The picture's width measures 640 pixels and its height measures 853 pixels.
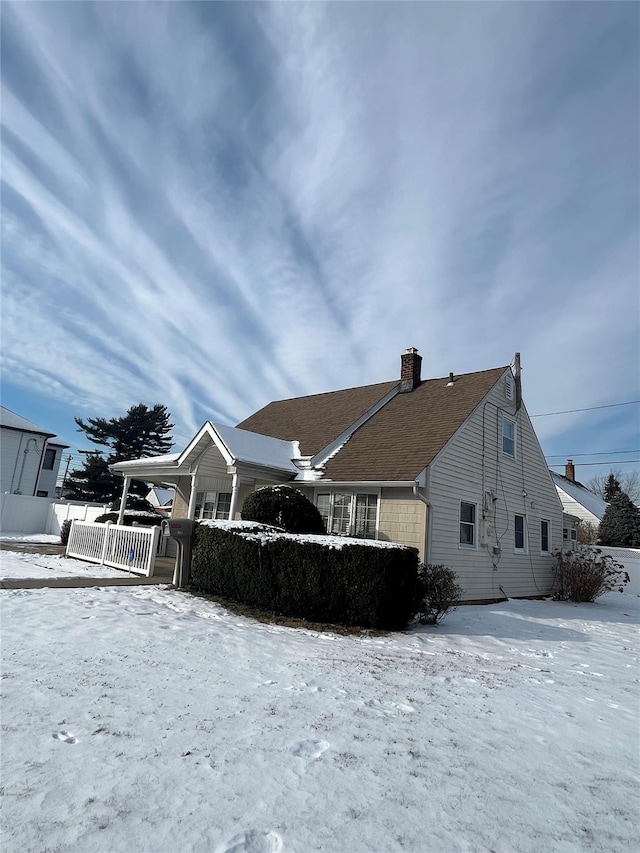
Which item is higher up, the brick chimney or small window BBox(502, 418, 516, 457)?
the brick chimney

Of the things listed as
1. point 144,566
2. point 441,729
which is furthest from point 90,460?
point 441,729

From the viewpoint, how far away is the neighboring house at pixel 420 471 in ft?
42.9

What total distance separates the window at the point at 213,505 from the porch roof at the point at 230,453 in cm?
184

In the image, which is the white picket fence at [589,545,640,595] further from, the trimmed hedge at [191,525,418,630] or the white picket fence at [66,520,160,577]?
the white picket fence at [66,520,160,577]

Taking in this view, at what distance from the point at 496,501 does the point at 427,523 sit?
396 centimetres

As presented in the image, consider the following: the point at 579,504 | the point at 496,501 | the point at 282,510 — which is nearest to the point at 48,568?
the point at 282,510

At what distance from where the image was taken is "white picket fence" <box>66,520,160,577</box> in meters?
12.3

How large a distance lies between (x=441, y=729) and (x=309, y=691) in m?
1.33

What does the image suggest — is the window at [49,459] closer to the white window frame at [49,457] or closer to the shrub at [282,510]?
the white window frame at [49,457]

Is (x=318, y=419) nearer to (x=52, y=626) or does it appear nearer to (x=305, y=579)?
(x=305, y=579)

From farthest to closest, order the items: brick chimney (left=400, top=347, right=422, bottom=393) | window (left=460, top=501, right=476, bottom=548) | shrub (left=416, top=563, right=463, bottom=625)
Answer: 1. brick chimney (left=400, top=347, right=422, bottom=393)
2. window (left=460, top=501, right=476, bottom=548)
3. shrub (left=416, top=563, right=463, bottom=625)

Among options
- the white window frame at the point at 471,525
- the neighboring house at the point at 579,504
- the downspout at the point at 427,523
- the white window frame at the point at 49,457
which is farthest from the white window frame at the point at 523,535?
the white window frame at the point at 49,457

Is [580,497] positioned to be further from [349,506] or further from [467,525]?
[349,506]

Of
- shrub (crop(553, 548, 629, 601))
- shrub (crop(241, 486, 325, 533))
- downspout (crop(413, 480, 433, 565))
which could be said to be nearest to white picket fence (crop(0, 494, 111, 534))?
shrub (crop(241, 486, 325, 533))
